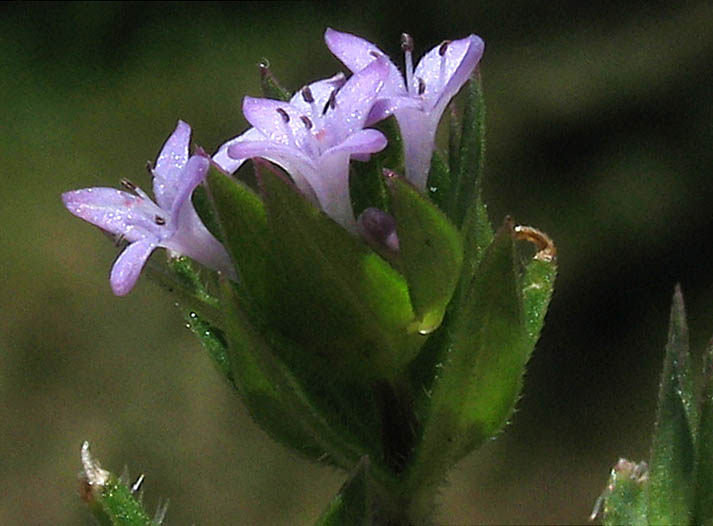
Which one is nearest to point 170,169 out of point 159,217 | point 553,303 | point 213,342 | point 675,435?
point 159,217

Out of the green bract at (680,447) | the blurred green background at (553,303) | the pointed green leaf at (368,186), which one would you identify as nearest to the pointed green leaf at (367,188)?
the pointed green leaf at (368,186)

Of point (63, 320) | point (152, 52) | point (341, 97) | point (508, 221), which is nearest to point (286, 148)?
point (341, 97)

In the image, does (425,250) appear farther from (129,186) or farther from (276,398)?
(129,186)

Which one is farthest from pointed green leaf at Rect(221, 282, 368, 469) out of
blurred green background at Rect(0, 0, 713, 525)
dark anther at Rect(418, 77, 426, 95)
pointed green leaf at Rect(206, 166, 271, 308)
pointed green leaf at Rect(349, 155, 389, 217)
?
blurred green background at Rect(0, 0, 713, 525)

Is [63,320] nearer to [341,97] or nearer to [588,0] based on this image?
[588,0]

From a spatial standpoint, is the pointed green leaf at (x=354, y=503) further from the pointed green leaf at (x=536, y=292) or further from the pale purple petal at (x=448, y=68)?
the pale purple petal at (x=448, y=68)

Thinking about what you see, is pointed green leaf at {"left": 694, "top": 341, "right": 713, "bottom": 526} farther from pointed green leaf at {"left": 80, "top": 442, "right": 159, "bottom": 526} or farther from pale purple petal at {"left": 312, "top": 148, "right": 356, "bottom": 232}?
pointed green leaf at {"left": 80, "top": 442, "right": 159, "bottom": 526}
